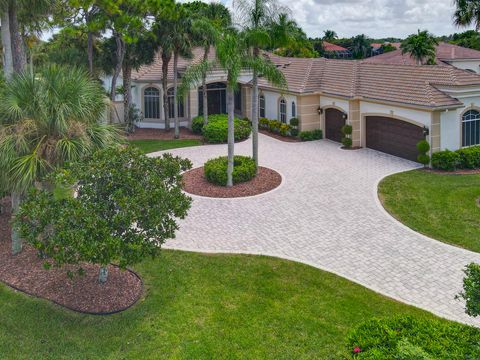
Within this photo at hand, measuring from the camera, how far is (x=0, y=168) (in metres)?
10.7

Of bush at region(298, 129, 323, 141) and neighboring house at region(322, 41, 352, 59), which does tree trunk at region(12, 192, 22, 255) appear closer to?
bush at region(298, 129, 323, 141)

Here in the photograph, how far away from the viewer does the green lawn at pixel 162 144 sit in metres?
28.5

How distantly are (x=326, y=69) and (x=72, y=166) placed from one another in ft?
78.8

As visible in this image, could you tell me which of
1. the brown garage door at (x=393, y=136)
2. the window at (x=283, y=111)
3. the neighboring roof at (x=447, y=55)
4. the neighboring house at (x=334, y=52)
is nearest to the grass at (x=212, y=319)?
the brown garage door at (x=393, y=136)

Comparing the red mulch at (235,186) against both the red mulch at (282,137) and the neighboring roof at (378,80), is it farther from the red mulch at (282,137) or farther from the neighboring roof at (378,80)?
the red mulch at (282,137)

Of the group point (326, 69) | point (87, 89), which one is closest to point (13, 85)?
point (87, 89)

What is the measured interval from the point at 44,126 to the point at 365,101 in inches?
770

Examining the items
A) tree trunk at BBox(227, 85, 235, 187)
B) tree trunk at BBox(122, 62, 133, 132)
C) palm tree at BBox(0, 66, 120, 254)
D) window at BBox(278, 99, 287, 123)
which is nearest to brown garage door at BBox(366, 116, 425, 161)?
window at BBox(278, 99, 287, 123)

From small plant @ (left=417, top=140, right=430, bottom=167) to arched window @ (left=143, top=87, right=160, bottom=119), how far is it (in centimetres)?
1994

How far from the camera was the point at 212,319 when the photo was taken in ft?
33.7

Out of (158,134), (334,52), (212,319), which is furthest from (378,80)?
(334,52)

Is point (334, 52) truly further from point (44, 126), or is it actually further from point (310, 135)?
point (44, 126)

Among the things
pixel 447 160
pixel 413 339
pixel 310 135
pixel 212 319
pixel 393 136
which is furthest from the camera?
pixel 310 135

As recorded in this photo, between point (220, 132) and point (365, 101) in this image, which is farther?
point (220, 132)
